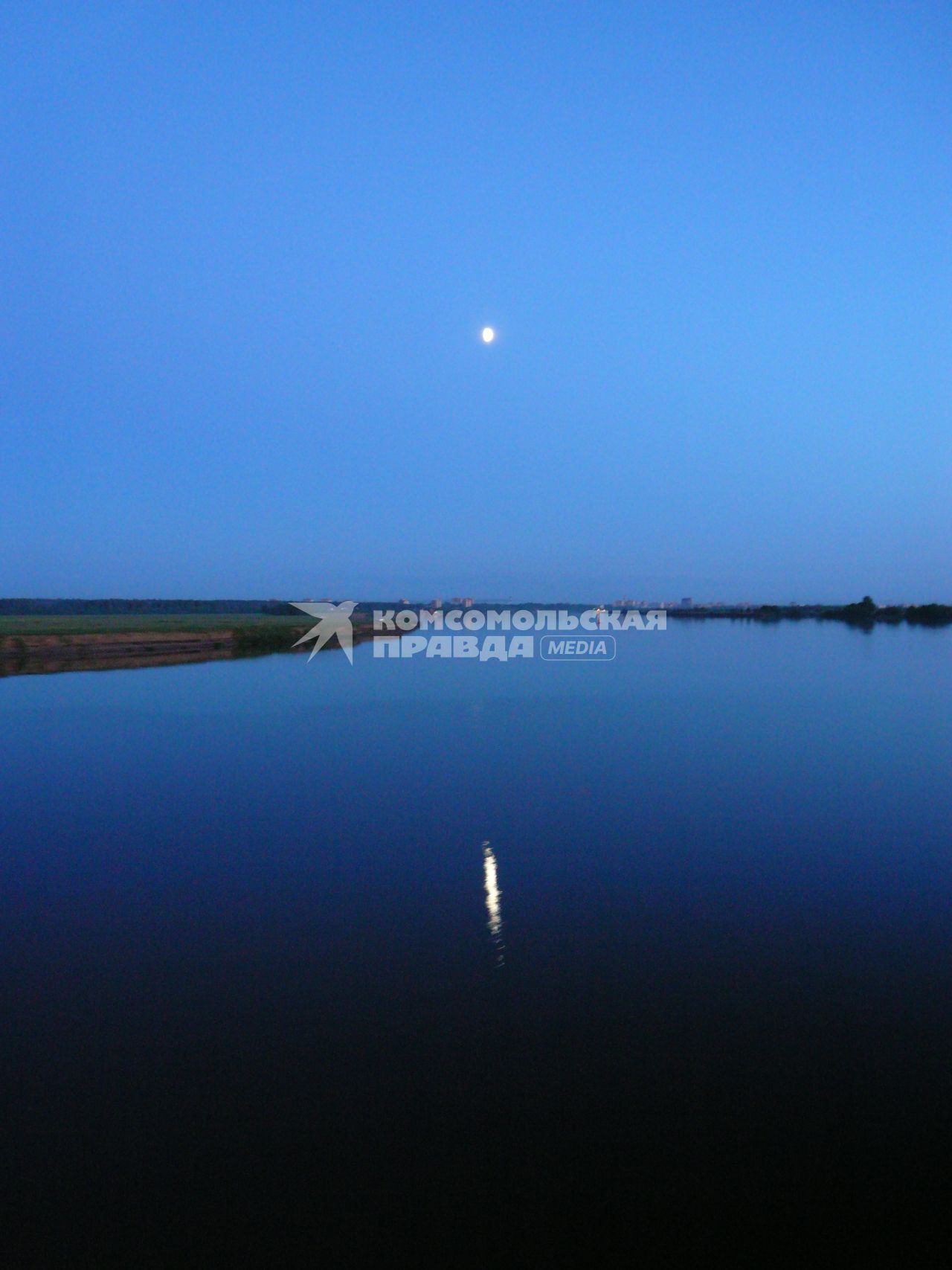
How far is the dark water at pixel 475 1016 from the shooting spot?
365 centimetres

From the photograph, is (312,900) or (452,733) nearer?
(312,900)

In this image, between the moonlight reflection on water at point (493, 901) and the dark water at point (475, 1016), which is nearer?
the dark water at point (475, 1016)

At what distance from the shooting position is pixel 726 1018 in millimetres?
5254

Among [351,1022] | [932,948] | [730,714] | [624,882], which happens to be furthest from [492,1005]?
[730,714]

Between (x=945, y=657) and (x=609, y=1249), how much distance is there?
1845 inches

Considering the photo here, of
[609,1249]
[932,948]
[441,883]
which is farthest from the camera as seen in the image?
[441,883]

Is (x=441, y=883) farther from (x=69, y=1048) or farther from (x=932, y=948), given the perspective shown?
(x=932, y=948)

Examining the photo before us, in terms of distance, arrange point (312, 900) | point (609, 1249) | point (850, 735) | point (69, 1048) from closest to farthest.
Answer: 1. point (609, 1249)
2. point (69, 1048)
3. point (312, 900)
4. point (850, 735)

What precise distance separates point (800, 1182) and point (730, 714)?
1725 cm

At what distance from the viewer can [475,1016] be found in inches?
209

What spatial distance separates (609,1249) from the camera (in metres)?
3.44

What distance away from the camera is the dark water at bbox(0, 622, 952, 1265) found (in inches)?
144

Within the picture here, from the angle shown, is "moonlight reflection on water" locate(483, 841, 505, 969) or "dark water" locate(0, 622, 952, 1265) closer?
"dark water" locate(0, 622, 952, 1265)

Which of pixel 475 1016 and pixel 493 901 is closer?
pixel 475 1016
